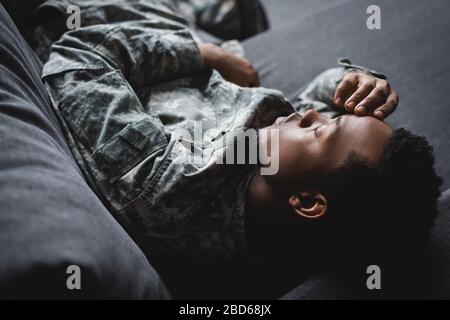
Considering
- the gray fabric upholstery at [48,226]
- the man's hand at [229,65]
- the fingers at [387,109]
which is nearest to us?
the gray fabric upholstery at [48,226]

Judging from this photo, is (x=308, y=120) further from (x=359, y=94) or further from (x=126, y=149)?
(x=126, y=149)

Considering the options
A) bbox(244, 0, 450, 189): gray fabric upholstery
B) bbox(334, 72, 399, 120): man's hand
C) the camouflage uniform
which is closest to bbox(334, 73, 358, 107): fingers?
bbox(334, 72, 399, 120): man's hand

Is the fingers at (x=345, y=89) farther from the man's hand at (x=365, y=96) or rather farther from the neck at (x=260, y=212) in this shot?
the neck at (x=260, y=212)

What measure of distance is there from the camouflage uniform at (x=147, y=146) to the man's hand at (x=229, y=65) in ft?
0.47

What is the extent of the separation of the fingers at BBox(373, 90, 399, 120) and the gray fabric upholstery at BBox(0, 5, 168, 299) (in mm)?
509

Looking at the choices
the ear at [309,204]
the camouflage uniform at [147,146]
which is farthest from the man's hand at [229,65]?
the ear at [309,204]

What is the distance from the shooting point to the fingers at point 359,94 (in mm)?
793

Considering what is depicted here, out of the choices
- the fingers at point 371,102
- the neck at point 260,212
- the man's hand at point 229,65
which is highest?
the man's hand at point 229,65

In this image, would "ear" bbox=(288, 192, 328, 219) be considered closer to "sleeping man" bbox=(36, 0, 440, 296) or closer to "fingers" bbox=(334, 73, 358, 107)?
"sleeping man" bbox=(36, 0, 440, 296)

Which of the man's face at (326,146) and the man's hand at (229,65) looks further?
the man's hand at (229,65)

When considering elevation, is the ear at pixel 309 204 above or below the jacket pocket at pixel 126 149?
below

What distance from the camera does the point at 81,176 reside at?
2.21 ft

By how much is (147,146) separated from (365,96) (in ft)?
1.47
